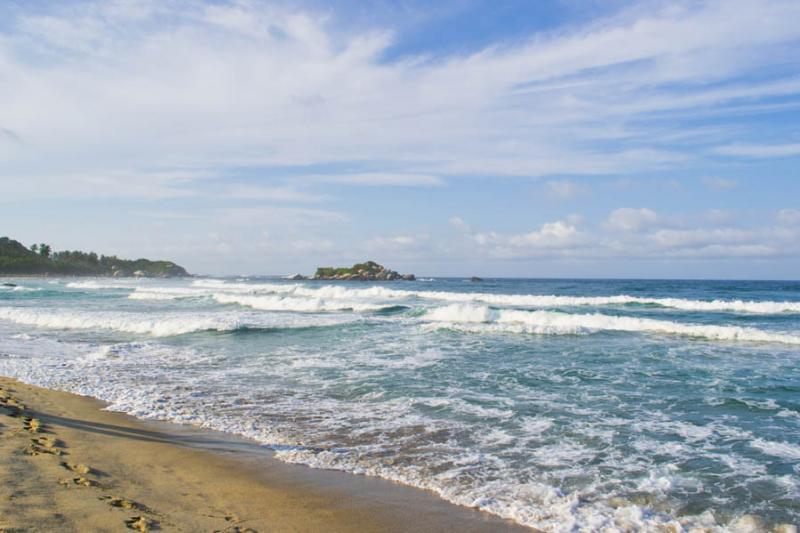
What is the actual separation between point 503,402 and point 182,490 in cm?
580

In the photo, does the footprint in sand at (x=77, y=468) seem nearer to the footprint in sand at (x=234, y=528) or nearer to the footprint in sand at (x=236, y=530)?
the footprint in sand at (x=234, y=528)

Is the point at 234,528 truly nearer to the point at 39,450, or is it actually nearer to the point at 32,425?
the point at 39,450

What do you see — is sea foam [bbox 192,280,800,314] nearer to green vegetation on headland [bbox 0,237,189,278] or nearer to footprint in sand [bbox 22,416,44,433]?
footprint in sand [bbox 22,416,44,433]

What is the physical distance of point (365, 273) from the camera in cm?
10762

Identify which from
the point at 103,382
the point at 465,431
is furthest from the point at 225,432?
the point at 103,382

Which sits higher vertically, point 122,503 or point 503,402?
point 122,503

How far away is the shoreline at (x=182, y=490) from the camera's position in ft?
14.5

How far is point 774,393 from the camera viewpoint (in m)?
10.3

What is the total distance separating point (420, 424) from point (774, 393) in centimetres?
735

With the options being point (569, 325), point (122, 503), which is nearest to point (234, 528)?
point (122, 503)

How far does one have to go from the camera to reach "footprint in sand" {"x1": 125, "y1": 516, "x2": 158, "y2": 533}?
4.18m

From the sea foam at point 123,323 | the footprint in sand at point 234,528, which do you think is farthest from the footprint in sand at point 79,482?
the sea foam at point 123,323

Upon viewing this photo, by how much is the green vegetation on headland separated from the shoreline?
5553 inches

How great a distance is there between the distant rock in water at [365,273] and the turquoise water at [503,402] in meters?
86.0
